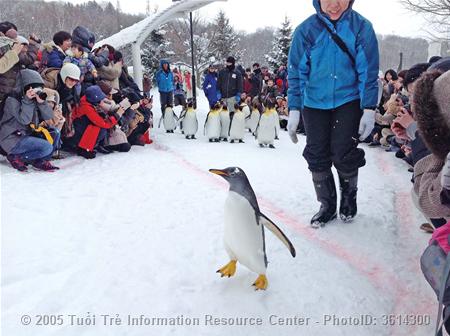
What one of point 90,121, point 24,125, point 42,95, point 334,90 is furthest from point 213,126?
point 334,90

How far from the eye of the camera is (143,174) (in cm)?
441

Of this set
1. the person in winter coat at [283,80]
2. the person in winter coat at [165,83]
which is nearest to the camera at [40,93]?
the person in winter coat at [165,83]

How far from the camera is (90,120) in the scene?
17.6ft

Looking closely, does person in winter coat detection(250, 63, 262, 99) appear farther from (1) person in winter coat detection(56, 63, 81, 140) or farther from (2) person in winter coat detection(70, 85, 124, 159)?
(1) person in winter coat detection(56, 63, 81, 140)

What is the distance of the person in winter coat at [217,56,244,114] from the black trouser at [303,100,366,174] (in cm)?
609

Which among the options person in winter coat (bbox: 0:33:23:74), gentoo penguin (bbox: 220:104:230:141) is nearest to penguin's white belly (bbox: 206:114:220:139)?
gentoo penguin (bbox: 220:104:230:141)

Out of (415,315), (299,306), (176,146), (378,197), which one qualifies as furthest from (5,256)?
(176,146)

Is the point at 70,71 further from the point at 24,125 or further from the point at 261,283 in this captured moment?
the point at 261,283

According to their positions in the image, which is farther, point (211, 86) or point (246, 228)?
point (211, 86)

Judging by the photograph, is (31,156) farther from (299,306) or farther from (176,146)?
(299,306)

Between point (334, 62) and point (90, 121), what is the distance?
12.2 ft

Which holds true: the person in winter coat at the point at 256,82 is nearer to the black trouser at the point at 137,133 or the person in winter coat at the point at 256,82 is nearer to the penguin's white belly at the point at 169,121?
the penguin's white belly at the point at 169,121

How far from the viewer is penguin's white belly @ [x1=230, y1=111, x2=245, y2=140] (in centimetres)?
735

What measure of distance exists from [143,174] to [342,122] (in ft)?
7.96
